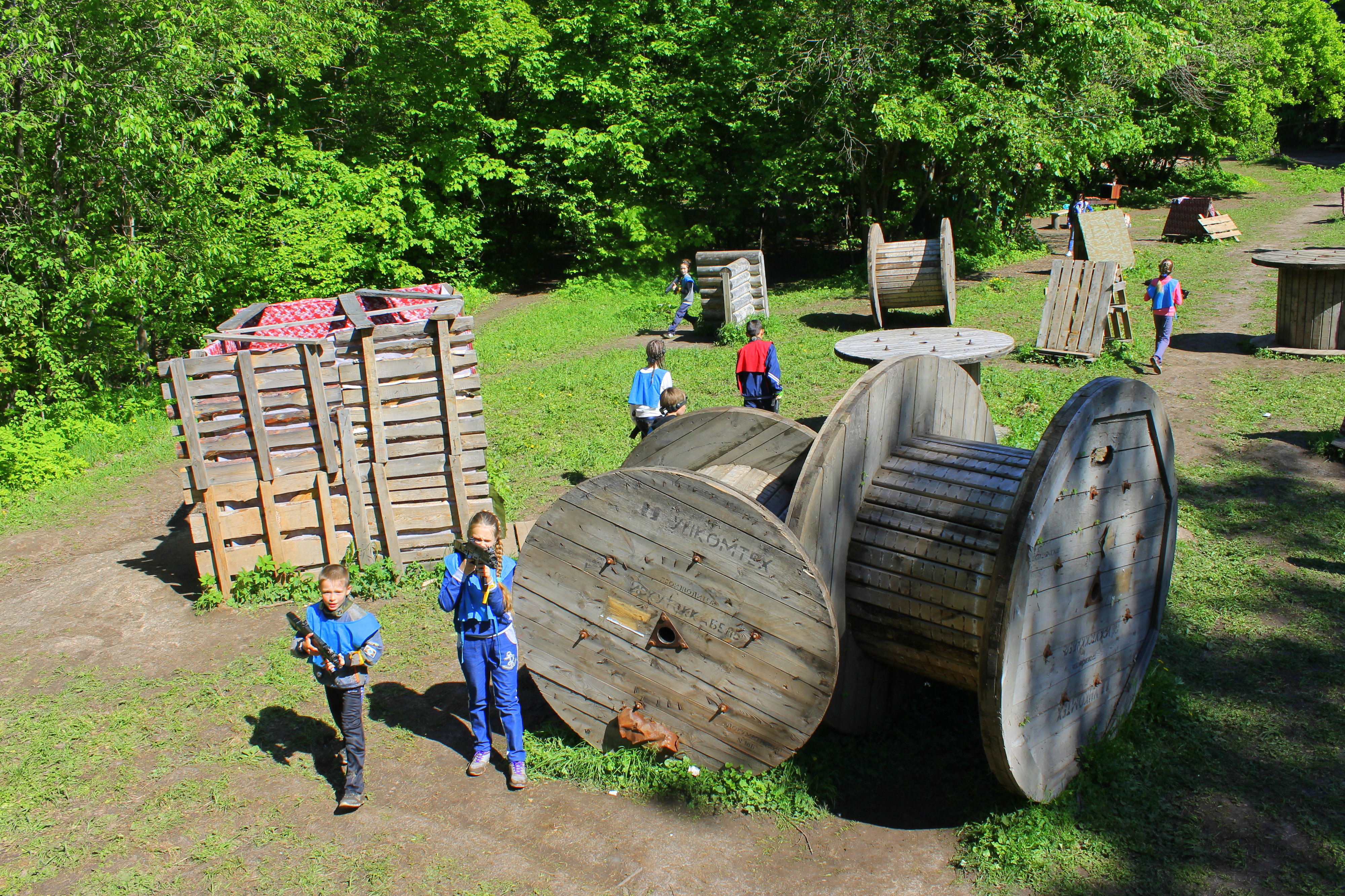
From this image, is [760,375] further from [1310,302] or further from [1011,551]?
[1310,302]

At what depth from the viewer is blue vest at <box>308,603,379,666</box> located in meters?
4.93

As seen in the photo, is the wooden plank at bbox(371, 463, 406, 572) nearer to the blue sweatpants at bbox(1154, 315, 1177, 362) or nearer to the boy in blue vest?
the boy in blue vest

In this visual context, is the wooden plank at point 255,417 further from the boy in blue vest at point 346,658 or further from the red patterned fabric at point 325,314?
the boy in blue vest at point 346,658

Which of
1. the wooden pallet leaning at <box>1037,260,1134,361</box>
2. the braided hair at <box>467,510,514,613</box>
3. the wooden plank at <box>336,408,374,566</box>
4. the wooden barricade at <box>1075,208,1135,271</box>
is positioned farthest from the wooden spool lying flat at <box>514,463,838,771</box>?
the wooden barricade at <box>1075,208,1135,271</box>

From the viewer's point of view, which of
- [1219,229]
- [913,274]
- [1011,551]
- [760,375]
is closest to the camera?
[1011,551]

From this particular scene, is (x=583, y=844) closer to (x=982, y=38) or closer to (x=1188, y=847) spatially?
(x=1188, y=847)

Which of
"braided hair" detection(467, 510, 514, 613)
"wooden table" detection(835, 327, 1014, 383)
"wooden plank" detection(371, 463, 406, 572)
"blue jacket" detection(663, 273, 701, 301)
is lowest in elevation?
"wooden plank" detection(371, 463, 406, 572)

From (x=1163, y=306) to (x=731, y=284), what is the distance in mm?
6955

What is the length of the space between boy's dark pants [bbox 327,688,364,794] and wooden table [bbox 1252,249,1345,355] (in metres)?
12.1

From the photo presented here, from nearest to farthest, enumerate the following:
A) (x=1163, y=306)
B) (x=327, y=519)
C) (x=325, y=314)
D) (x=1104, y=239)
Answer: (x=327, y=519), (x=325, y=314), (x=1163, y=306), (x=1104, y=239)

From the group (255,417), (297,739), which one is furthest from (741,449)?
(255,417)

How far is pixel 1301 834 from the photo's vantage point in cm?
432

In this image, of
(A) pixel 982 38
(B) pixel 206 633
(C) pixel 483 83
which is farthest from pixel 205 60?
(A) pixel 982 38

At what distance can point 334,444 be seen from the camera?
7.53 meters
